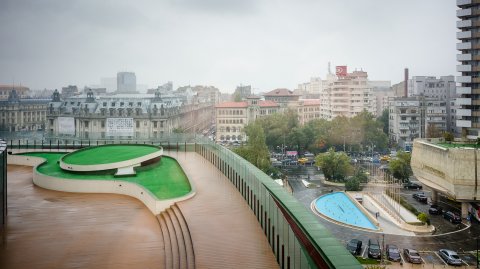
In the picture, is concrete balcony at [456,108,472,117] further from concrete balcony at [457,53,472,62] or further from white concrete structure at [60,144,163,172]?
white concrete structure at [60,144,163,172]

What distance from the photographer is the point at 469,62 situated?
106 ft

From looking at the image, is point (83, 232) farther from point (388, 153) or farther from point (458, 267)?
point (388, 153)

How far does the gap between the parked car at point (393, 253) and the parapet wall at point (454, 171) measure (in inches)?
281

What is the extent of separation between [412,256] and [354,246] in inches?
95.6

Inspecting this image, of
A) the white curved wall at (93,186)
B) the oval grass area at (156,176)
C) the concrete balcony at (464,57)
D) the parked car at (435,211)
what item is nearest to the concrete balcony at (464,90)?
the concrete balcony at (464,57)

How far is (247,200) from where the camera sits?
13102mm

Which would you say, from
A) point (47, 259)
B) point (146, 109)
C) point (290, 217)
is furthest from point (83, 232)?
point (146, 109)

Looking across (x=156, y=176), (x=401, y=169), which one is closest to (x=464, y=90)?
(x=401, y=169)

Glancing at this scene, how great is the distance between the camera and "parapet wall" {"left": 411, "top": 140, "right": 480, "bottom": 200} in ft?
74.9

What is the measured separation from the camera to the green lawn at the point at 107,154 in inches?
749

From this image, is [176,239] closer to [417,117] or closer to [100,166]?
[100,166]

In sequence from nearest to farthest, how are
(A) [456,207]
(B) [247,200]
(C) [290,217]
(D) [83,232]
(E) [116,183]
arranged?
(C) [290,217] < (D) [83,232] < (B) [247,200] < (E) [116,183] < (A) [456,207]

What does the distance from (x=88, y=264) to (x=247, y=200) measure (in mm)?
5302

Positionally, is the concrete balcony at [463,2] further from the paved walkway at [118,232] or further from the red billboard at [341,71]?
the red billboard at [341,71]
